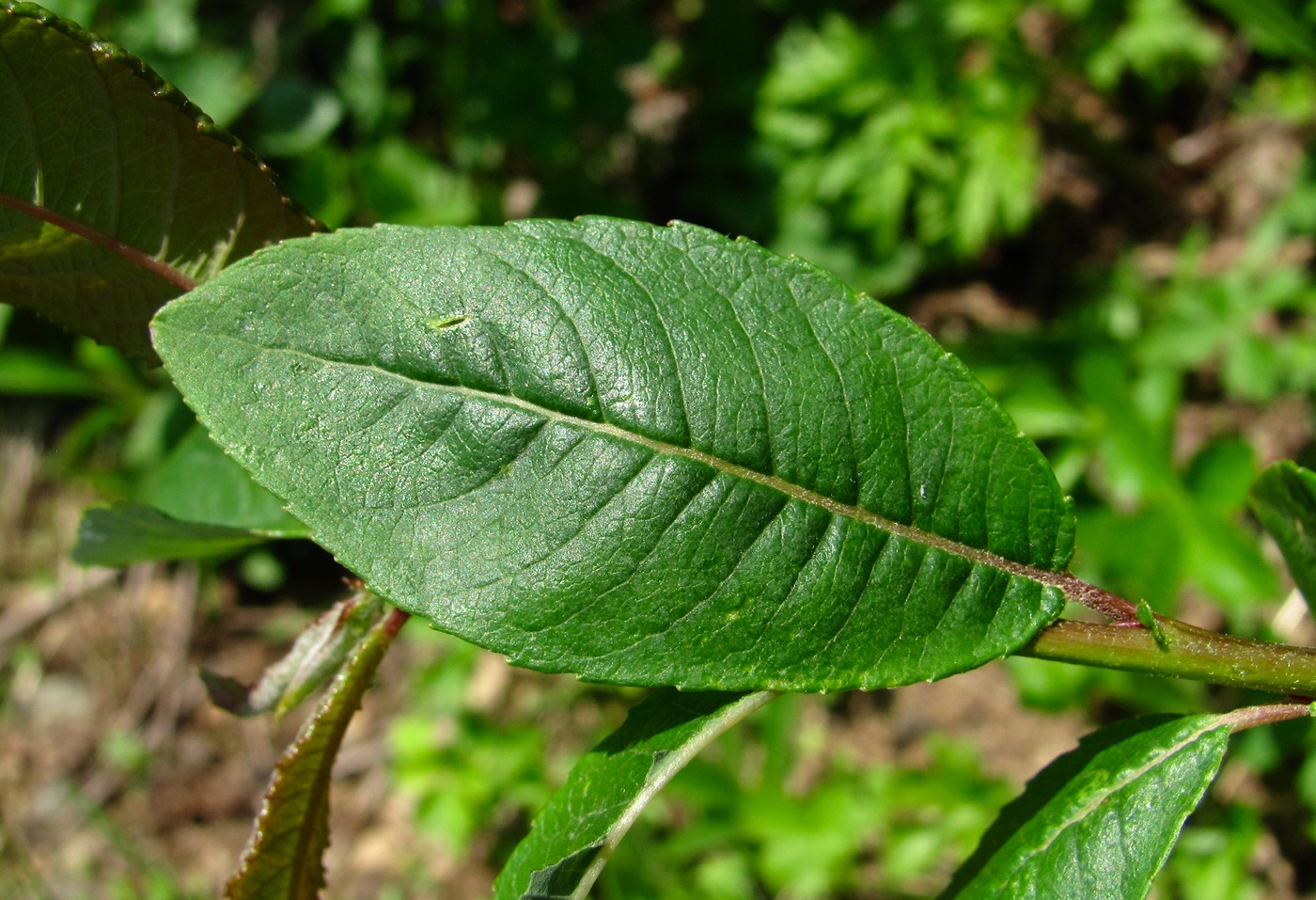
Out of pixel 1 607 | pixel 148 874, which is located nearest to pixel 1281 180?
pixel 148 874

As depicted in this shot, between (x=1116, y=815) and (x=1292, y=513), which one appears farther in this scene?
(x=1292, y=513)

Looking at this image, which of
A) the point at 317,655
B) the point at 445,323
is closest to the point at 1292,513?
the point at 445,323

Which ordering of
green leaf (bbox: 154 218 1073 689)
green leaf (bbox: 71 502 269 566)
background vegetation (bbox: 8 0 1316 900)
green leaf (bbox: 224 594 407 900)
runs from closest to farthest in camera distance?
green leaf (bbox: 154 218 1073 689) < green leaf (bbox: 224 594 407 900) < green leaf (bbox: 71 502 269 566) < background vegetation (bbox: 8 0 1316 900)

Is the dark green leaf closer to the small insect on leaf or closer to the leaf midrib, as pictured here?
the leaf midrib

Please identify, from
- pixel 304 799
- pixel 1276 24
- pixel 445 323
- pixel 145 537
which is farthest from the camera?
pixel 1276 24

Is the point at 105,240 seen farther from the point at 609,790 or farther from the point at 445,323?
the point at 609,790

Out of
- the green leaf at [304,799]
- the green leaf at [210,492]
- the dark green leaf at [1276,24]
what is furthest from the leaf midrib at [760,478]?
the dark green leaf at [1276,24]

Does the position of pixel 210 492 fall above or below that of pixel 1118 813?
above

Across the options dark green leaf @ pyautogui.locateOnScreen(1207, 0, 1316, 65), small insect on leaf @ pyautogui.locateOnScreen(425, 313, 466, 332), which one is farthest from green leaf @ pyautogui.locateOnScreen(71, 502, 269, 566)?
dark green leaf @ pyautogui.locateOnScreen(1207, 0, 1316, 65)
